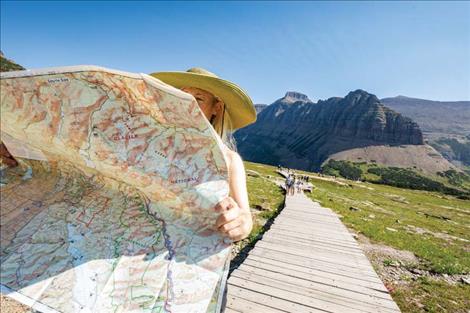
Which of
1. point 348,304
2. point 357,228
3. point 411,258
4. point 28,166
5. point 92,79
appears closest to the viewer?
point 92,79

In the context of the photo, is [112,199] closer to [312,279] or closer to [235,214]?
[235,214]

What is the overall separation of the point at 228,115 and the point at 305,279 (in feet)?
17.6

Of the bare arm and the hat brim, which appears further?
the hat brim

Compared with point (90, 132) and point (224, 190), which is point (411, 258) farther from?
point (90, 132)

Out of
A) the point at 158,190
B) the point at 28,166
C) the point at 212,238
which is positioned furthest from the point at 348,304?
the point at 28,166

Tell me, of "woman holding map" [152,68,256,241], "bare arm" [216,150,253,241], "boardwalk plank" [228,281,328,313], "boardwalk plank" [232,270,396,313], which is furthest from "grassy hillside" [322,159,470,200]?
"bare arm" [216,150,253,241]

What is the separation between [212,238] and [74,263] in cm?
111

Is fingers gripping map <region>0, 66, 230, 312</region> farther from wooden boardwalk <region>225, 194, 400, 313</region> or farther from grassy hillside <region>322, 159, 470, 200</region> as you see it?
grassy hillside <region>322, 159, 470, 200</region>

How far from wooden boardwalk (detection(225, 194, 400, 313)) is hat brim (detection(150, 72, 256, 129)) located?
416cm

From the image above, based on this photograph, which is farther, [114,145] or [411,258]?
[411,258]

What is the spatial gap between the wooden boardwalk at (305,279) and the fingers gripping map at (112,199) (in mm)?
3834

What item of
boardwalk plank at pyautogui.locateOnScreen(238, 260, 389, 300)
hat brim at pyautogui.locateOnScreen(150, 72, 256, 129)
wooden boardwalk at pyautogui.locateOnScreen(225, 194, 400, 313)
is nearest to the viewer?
hat brim at pyautogui.locateOnScreen(150, 72, 256, 129)

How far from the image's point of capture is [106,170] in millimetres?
2107

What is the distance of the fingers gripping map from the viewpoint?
6.01 ft
